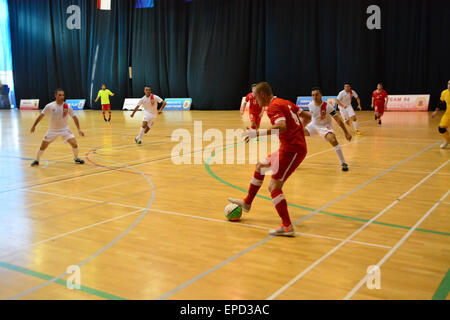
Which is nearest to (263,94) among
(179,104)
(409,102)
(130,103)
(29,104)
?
(409,102)

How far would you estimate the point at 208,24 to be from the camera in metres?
29.2

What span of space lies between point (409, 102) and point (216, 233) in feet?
74.7

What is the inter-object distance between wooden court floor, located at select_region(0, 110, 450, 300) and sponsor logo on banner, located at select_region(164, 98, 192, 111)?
22.5 m

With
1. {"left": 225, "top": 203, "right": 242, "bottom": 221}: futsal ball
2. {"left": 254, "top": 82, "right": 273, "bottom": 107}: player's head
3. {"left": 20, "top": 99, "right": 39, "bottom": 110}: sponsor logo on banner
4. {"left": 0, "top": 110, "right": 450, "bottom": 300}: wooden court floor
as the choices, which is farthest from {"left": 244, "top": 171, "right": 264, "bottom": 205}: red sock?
{"left": 20, "top": 99, "right": 39, "bottom": 110}: sponsor logo on banner

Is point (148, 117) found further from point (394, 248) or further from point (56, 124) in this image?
point (394, 248)

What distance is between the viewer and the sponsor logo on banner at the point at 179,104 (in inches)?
1225

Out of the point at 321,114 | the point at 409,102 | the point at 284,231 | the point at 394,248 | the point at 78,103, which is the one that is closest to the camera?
the point at 394,248

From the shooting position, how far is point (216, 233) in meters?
4.68

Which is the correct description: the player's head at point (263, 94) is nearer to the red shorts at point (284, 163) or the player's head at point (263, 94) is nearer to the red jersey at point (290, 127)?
the red jersey at point (290, 127)

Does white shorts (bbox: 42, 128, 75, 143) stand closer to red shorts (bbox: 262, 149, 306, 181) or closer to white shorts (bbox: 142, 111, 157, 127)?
white shorts (bbox: 142, 111, 157, 127)

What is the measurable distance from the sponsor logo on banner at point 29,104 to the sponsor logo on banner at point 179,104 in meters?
14.0

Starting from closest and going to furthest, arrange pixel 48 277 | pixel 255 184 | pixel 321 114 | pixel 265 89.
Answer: pixel 48 277, pixel 265 89, pixel 255 184, pixel 321 114

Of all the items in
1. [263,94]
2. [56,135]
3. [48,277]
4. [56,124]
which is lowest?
[48,277]
